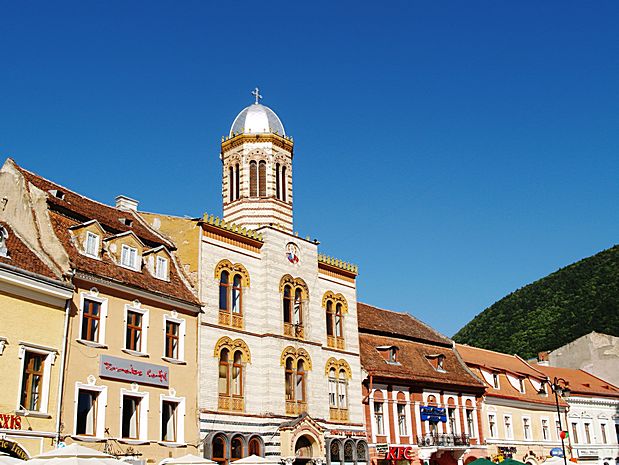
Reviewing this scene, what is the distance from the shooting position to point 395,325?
45625 mm

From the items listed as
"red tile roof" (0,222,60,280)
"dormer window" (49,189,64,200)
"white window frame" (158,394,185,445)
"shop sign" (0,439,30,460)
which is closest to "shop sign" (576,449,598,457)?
"white window frame" (158,394,185,445)

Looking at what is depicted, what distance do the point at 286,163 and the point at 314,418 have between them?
43.2 ft

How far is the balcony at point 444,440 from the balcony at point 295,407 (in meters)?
9.08

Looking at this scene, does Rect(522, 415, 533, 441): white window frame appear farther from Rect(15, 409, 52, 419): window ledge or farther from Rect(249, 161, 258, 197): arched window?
Rect(15, 409, 52, 419): window ledge

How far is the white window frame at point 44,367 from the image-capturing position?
23.5 metres

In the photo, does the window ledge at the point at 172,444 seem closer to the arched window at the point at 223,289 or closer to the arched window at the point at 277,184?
the arched window at the point at 223,289

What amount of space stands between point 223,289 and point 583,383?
34.3 m

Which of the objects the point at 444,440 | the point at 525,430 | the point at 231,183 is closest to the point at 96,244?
the point at 231,183

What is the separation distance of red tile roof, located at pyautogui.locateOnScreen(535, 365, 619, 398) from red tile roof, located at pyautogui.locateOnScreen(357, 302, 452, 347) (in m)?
12.3

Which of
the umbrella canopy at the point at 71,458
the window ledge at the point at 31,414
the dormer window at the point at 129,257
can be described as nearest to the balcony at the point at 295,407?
the dormer window at the point at 129,257

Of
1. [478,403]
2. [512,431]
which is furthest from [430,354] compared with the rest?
[512,431]

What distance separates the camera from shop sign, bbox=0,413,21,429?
22625mm

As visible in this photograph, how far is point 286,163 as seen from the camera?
40156 mm

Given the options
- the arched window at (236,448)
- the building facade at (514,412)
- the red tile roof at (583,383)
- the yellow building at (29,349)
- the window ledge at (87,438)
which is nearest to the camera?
the yellow building at (29,349)
